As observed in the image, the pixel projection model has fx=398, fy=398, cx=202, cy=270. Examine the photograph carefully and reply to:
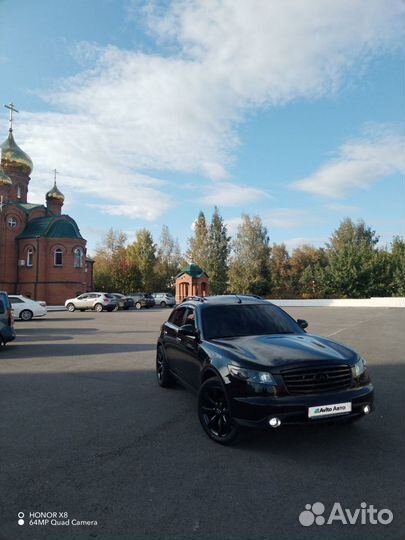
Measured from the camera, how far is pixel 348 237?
75.8m

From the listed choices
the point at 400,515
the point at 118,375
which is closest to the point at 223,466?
the point at 400,515

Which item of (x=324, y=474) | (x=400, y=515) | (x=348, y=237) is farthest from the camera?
(x=348, y=237)

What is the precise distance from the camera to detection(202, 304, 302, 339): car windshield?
5492mm

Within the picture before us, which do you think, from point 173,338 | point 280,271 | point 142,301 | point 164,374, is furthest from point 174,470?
point 280,271

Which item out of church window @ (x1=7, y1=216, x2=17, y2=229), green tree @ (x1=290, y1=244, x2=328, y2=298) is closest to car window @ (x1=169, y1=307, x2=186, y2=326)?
church window @ (x1=7, y1=216, x2=17, y2=229)

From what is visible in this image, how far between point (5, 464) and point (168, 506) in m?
1.87

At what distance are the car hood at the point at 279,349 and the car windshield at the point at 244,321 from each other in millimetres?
256

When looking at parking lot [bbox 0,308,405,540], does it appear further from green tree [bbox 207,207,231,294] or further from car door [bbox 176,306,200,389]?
green tree [bbox 207,207,231,294]

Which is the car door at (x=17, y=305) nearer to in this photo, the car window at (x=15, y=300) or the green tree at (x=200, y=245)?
the car window at (x=15, y=300)

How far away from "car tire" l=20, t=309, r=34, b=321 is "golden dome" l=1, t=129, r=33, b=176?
97.4 ft

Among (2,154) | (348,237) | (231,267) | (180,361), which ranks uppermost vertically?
(2,154)

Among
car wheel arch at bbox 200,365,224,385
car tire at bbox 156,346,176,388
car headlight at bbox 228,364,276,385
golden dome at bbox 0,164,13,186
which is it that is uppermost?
golden dome at bbox 0,164,13,186

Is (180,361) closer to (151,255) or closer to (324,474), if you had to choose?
(324,474)

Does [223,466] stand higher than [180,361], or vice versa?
[180,361]
